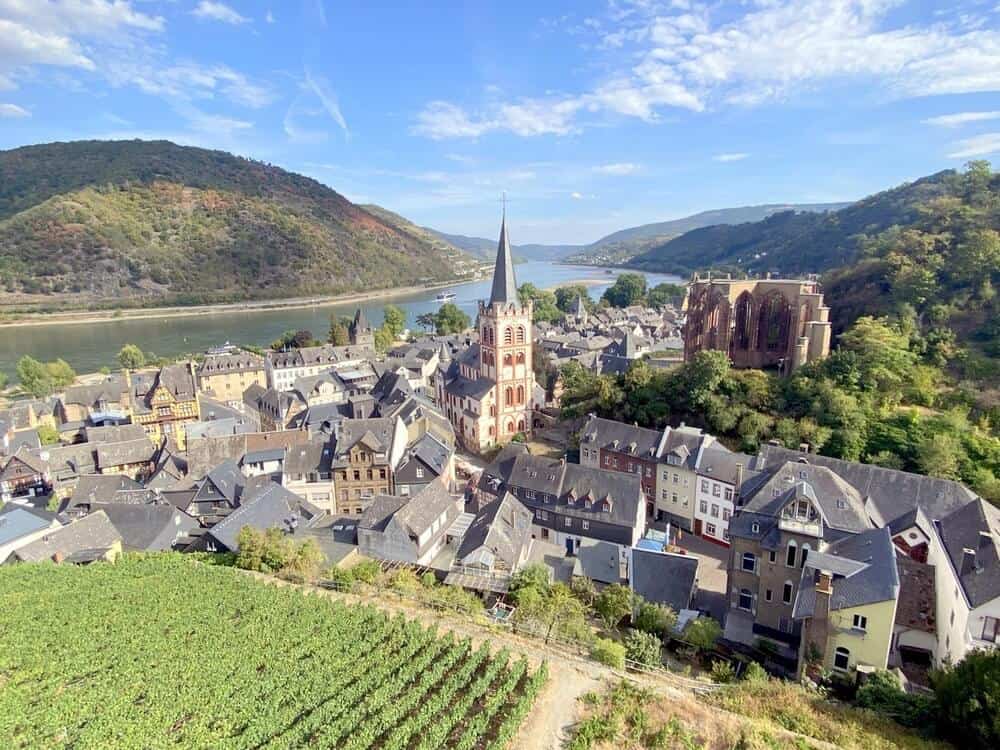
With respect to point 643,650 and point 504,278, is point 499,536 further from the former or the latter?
point 504,278

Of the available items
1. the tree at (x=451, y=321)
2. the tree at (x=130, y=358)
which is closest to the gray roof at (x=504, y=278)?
the tree at (x=451, y=321)

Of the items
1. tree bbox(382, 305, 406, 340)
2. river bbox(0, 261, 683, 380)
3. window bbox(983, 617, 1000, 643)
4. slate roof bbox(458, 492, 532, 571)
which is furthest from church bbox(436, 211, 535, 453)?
river bbox(0, 261, 683, 380)

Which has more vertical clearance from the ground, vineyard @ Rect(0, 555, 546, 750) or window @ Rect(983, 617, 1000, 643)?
window @ Rect(983, 617, 1000, 643)

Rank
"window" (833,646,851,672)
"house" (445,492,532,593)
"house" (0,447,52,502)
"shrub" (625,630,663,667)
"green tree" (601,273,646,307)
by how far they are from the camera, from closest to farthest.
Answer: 1. "shrub" (625,630,663,667)
2. "window" (833,646,851,672)
3. "house" (445,492,532,593)
4. "house" (0,447,52,502)
5. "green tree" (601,273,646,307)

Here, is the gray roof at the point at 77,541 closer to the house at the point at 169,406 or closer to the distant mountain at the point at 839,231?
the house at the point at 169,406

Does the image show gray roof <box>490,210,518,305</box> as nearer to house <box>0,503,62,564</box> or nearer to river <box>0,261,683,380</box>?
house <box>0,503,62,564</box>

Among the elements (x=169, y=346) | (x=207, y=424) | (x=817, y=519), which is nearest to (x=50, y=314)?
(x=169, y=346)

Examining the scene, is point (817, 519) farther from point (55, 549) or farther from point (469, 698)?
point (55, 549)

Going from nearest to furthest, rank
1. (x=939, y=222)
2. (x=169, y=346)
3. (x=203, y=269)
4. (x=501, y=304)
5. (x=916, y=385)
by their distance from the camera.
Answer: (x=916, y=385), (x=501, y=304), (x=939, y=222), (x=169, y=346), (x=203, y=269)
